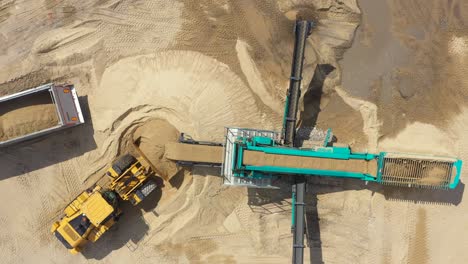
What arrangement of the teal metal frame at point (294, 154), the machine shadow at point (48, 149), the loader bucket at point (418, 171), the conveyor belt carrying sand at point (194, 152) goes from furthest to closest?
the machine shadow at point (48, 149) < the loader bucket at point (418, 171) < the conveyor belt carrying sand at point (194, 152) < the teal metal frame at point (294, 154)

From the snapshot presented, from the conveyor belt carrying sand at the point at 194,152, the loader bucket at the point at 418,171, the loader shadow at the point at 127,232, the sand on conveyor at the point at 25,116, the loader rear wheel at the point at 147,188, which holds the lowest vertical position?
the loader shadow at the point at 127,232

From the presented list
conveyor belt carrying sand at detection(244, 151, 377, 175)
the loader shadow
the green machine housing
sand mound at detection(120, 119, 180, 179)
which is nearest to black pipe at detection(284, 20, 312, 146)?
the green machine housing

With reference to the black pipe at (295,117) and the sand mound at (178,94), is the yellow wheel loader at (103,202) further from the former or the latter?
the black pipe at (295,117)

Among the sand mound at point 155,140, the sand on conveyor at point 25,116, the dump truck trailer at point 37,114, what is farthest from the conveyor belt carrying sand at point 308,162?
the sand on conveyor at point 25,116

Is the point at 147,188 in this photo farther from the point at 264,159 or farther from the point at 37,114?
the point at 37,114

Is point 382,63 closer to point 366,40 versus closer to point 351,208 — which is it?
point 366,40

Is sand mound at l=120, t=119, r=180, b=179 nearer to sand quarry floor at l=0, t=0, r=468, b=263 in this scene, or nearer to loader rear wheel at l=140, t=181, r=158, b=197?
sand quarry floor at l=0, t=0, r=468, b=263

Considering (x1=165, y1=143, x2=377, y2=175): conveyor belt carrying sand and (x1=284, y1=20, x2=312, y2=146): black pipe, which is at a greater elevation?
(x1=284, y1=20, x2=312, y2=146): black pipe
